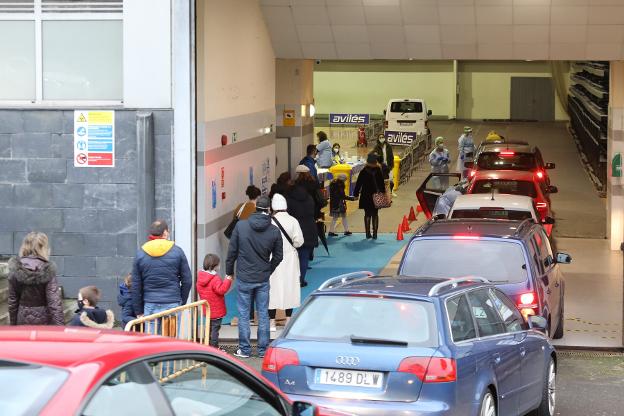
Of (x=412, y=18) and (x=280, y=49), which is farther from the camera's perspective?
(x=280, y=49)

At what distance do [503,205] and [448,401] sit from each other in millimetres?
8264

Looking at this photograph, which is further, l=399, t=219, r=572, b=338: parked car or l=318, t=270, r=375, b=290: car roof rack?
l=399, t=219, r=572, b=338: parked car

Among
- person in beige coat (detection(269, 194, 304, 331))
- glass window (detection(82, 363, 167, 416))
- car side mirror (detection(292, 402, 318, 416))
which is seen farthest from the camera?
person in beige coat (detection(269, 194, 304, 331))

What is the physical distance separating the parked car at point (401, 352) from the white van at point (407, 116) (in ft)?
123

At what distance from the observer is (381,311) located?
8.70 m

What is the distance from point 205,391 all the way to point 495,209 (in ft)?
38.1

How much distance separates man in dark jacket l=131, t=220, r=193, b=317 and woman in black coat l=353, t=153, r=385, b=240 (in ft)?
34.7

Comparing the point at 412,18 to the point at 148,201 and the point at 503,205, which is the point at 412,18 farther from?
the point at 148,201

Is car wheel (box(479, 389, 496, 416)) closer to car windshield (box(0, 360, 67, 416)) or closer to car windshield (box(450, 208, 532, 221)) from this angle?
car windshield (box(0, 360, 67, 416))

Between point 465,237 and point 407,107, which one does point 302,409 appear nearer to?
point 465,237

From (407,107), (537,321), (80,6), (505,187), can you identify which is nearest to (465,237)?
(537,321)

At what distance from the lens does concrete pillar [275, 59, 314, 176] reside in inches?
942

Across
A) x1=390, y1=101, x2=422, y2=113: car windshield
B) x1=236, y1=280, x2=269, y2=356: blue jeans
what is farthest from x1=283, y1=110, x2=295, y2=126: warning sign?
x1=390, y1=101, x2=422, y2=113: car windshield

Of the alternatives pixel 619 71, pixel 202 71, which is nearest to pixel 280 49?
pixel 202 71
